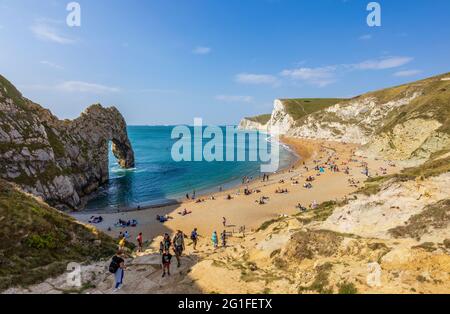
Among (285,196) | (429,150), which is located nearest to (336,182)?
(285,196)

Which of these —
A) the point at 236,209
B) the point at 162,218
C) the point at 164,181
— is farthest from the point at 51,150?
the point at 236,209

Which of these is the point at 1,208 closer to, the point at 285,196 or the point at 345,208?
the point at 345,208

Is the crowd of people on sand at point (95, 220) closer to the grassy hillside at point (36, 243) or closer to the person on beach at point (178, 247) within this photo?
the grassy hillside at point (36, 243)

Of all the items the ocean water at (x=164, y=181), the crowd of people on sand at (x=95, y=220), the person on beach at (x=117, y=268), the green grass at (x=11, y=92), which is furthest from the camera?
the ocean water at (x=164, y=181)

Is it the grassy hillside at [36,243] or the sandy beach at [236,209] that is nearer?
the grassy hillside at [36,243]

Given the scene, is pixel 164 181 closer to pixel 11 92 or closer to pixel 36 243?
pixel 11 92

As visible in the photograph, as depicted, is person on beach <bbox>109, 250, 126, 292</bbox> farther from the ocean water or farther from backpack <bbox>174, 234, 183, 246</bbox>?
the ocean water

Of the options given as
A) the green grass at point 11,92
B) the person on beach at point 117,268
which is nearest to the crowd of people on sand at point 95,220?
the green grass at point 11,92
